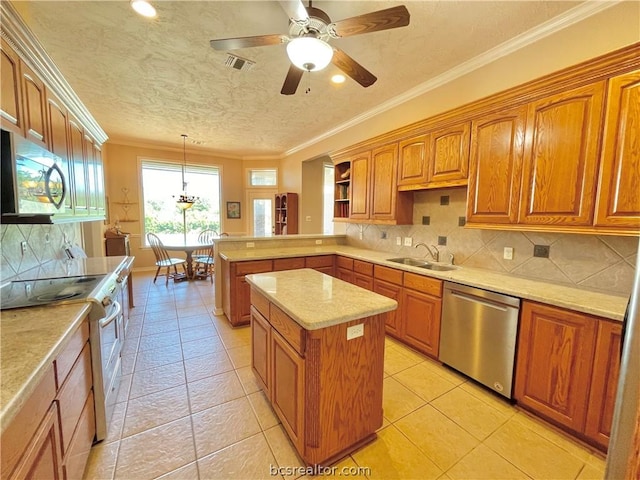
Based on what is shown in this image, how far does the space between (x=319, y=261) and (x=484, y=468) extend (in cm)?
259

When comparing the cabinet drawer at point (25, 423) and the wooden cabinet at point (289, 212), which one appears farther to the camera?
the wooden cabinet at point (289, 212)

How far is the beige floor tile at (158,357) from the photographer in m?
2.42

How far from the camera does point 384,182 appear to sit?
3289 millimetres

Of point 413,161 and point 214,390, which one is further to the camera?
point 413,161

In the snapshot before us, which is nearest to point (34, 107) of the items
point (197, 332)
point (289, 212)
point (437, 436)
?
point (197, 332)

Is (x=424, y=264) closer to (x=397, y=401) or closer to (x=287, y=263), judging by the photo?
(x=397, y=401)

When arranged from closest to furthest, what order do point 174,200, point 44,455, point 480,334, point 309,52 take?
point 44,455
point 309,52
point 480,334
point 174,200

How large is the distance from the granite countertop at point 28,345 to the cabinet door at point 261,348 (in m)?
0.97

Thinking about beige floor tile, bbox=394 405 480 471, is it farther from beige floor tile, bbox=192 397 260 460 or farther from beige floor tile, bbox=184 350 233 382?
beige floor tile, bbox=184 350 233 382

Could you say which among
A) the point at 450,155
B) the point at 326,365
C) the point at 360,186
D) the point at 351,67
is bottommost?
the point at 326,365

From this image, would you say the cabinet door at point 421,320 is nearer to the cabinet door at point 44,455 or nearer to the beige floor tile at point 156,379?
the beige floor tile at point 156,379

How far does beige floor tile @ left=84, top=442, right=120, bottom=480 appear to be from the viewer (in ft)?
4.55

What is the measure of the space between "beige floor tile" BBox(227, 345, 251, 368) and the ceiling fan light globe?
249 centimetres

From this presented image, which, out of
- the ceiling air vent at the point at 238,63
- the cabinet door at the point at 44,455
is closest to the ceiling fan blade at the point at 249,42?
the ceiling air vent at the point at 238,63
